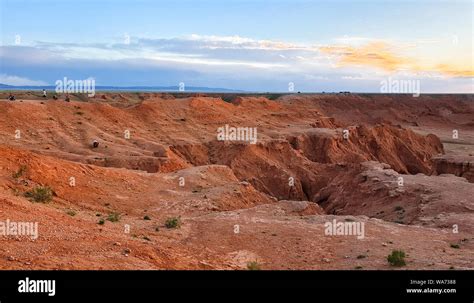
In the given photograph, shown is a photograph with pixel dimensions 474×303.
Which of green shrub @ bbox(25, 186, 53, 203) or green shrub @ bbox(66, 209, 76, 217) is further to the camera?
green shrub @ bbox(25, 186, 53, 203)

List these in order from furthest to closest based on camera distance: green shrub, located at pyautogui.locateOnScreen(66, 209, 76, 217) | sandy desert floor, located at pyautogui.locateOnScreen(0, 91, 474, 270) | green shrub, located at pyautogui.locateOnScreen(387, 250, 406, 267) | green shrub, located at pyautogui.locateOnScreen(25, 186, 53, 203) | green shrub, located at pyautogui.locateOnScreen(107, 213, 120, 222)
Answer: green shrub, located at pyautogui.locateOnScreen(25, 186, 53, 203) → green shrub, located at pyautogui.locateOnScreen(107, 213, 120, 222) → green shrub, located at pyautogui.locateOnScreen(66, 209, 76, 217) → sandy desert floor, located at pyautogui.locateOnScreen(0, 91, 474, 270) → green shrub, located at pyautogui.locateOnScreen(387, 250, 406, 267)

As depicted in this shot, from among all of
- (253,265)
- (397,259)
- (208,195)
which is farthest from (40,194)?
(397,259)

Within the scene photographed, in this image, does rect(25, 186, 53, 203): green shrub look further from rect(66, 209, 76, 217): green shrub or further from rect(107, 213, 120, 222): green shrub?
rect(107, 213, 120, 222): green shrub

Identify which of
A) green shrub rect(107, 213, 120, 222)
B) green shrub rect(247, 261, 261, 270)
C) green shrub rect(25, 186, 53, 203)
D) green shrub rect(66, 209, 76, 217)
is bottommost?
green shrub rect(247, 261, 261, 270)

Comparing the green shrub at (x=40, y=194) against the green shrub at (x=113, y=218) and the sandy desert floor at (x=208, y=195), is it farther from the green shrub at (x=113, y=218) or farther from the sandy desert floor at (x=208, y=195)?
the green shrub at (x=113, y=218)

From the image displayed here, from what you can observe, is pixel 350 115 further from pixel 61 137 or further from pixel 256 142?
pixel 61 137

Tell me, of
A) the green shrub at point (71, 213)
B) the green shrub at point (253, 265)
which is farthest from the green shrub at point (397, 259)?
the green shrub at point (71, 213)

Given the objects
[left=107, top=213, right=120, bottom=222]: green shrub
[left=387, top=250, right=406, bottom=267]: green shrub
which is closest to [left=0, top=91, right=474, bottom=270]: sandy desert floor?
[left=107, top=213, right=120, bottom=222]: green shrub
